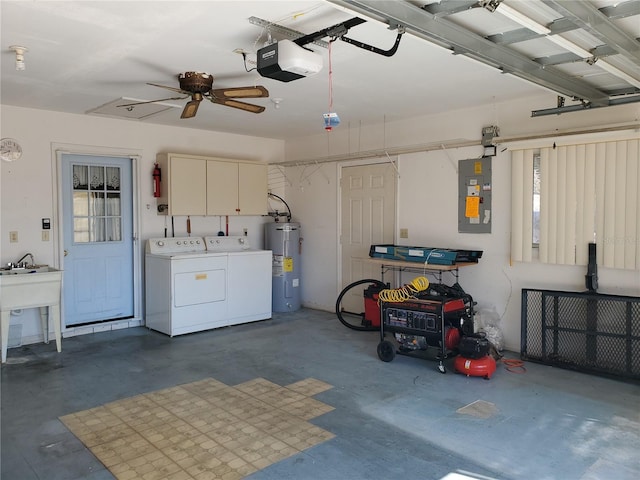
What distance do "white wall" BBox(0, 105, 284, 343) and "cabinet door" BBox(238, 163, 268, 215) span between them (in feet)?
2.51

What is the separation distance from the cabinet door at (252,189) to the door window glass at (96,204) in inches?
63.7

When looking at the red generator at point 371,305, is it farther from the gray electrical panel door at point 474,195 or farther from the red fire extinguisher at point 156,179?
the red fire extinguisher at point 156,179

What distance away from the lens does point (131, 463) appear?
2877 mm

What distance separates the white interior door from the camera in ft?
21.0

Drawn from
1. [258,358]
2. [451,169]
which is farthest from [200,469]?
[451,169]

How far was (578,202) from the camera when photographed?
4605 millimetres

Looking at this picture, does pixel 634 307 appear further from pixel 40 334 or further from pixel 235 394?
pixel 40 334

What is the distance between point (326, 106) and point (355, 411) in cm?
329

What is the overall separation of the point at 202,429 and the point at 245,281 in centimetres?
320

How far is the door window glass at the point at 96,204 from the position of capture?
589 cm

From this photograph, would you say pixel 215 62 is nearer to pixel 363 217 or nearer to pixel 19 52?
pixel 19 52

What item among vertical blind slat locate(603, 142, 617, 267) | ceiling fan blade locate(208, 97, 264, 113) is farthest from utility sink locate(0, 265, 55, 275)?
vertical blind slat locate(603, 142, 617, 267)

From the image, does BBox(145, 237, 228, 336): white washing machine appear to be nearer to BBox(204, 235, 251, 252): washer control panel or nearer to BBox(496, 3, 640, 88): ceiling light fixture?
BBox(204, 235, 251, 252): washer control panel

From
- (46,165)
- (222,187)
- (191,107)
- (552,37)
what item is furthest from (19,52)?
(552,37)
